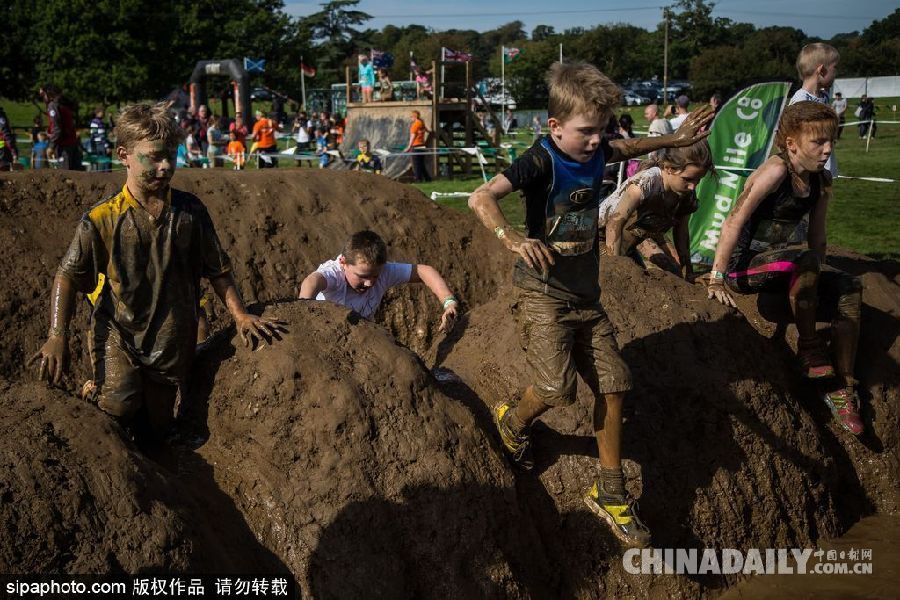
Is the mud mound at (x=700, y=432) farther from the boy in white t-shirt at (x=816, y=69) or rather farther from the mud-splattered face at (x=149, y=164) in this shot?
the boy in white t-shirt at (x=816, y=69)

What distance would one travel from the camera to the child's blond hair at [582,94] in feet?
12.9

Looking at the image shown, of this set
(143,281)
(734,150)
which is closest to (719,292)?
(143,281)

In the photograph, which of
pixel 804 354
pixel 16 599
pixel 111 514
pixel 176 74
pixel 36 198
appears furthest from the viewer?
pixel 176 74

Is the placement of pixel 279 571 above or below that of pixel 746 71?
below

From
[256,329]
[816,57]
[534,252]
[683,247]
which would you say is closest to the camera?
[534,252]

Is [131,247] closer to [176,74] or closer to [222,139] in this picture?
[222,139]

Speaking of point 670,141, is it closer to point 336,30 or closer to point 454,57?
point 454,57

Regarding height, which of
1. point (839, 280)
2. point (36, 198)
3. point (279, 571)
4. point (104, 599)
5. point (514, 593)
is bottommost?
point (514, 593)

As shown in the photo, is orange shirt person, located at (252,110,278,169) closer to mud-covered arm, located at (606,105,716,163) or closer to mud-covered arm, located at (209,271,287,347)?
mud-covered arm, located at (209,271,287,347)

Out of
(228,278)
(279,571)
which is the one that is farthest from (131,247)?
(279,571)

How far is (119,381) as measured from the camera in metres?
4.21

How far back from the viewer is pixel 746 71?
53281mm

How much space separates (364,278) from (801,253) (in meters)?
2.57

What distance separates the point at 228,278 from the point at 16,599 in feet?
5.96
